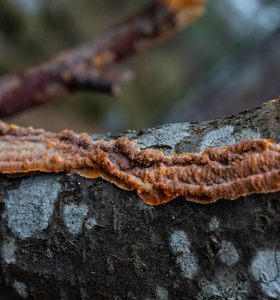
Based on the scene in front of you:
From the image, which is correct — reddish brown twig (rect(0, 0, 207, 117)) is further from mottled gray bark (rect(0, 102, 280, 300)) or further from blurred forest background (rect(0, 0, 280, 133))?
mottled gray bark (rect(0, 102, 280, 300))

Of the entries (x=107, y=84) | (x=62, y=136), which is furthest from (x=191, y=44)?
(x=62, y=136)

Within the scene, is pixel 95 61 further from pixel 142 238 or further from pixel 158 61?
pixel 158 61

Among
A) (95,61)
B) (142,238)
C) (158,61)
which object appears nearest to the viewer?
(142,238)

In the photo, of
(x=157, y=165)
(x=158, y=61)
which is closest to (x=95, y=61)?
(x=157, y=165)

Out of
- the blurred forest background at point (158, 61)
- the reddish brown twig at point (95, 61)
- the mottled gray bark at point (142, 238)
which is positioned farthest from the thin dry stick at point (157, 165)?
the blurred forest background at point (158, 61)

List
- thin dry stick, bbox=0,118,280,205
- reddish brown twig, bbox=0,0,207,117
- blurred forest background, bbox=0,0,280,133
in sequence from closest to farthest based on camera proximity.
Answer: thin dry stick, bbox=0,118,280,205, reddish brown twig, bbox=0,0,207,117, blurred forest background, bbox=0,0,280,133

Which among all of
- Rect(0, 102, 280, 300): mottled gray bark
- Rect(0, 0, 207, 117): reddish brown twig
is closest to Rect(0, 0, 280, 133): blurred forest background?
Rect(0, 0, 207, 117): reddish brown twig
